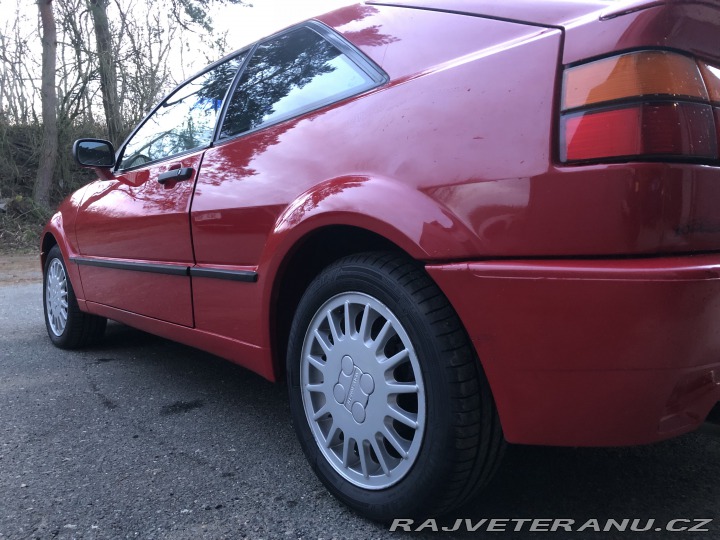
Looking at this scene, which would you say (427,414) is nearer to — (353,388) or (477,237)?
(353,388)

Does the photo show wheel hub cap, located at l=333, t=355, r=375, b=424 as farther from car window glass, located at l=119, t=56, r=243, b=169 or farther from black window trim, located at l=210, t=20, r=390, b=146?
car window glass, located at l=119, t=56, r=243, b=169

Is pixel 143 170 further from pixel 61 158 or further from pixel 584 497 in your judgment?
pixel 61 158

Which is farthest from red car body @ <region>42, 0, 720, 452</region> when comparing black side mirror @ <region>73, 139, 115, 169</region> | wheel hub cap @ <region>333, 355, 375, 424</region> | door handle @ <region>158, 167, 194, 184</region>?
black side mirror @ <region>73, 139, 115, 169</region>

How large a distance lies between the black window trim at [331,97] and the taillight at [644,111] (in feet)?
2.20

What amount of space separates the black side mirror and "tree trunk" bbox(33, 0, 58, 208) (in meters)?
11.4

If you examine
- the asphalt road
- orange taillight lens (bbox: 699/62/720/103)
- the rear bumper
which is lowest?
the asphalt road

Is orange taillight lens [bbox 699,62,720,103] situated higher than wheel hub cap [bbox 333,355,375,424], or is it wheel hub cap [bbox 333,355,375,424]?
orange taillight lens [bbox 699,62,720,103]

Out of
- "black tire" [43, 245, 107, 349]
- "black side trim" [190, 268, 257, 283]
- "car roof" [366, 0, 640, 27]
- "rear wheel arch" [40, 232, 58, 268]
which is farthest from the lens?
"rear wheel arch" [40, 232, 58, 268]

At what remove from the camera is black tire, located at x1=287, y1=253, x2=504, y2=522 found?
1450 mm

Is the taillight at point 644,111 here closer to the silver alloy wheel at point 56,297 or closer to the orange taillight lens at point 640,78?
the orange taillight lens at point 640,78

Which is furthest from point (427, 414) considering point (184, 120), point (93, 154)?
point (93, 154)

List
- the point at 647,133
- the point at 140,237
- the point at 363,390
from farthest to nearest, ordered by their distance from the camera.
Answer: the point at 140,237 → the point at 363,390 → the point at 647,133

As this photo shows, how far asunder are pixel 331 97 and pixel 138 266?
143 cm

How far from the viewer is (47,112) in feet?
44.4
